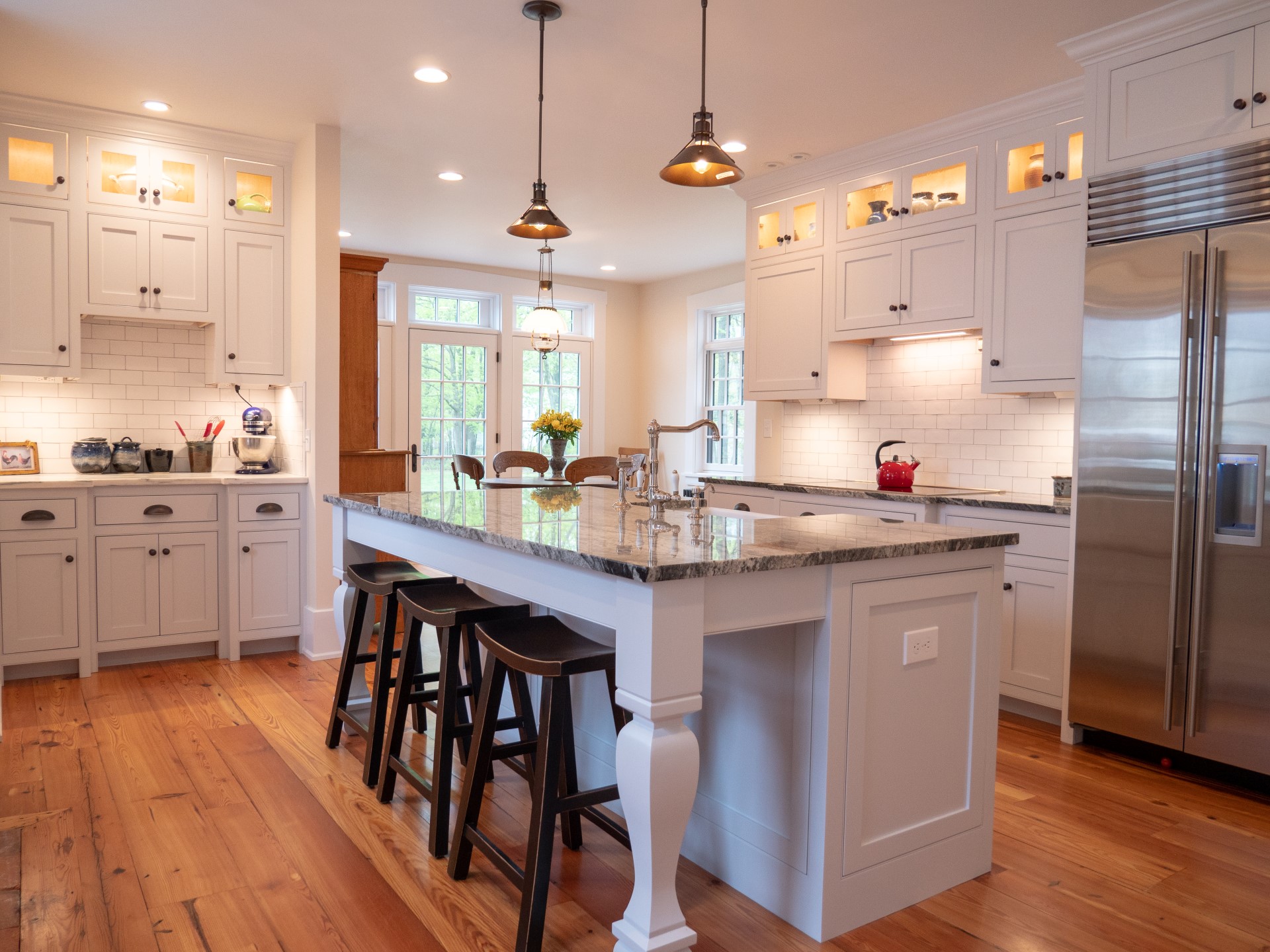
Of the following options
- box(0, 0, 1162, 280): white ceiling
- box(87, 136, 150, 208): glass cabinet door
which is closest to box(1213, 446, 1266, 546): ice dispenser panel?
box(0, 0, 1162, 280): white ceiling

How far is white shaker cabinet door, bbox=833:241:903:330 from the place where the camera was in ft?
14.8

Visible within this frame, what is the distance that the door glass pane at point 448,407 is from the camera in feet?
25.8

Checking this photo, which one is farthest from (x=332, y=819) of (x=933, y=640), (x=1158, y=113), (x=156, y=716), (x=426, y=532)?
(x=1158, y=113)

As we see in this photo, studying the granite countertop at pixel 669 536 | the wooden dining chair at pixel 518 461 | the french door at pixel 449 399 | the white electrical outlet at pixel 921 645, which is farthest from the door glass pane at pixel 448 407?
the white electrical outlet at pixel 921 645

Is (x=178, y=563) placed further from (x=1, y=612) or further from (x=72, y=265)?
(x=72, y=265)

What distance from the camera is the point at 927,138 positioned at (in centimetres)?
434

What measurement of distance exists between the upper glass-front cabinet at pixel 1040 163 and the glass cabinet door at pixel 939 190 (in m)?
0.17

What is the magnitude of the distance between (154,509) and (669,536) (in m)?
3.29

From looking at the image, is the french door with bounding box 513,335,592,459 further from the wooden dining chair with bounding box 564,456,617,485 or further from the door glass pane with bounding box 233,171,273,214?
the door glass pane with bounding box 233,171,273,214

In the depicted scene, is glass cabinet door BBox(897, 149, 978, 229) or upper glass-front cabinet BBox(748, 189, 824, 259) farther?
upper glass-front cabinet BBox(748, 189, 824, 259)

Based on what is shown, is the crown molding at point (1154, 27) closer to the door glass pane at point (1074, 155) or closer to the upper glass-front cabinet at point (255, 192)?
the door glass pane at point (1074, 155)

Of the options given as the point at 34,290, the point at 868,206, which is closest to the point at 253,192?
the point at 34,290

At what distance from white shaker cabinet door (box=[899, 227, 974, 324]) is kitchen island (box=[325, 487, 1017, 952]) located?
2.17m

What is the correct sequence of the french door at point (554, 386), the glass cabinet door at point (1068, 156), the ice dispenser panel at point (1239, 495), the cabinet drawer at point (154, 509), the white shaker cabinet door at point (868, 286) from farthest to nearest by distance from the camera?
the french door at point (554, 386)
the white shaker cabinet door at point (868, 286)
the cabinet drawer at point (154, 509)
the glass cabinet door at point (1068, 156)
the ice dispenser panel at point (1239, 495)
